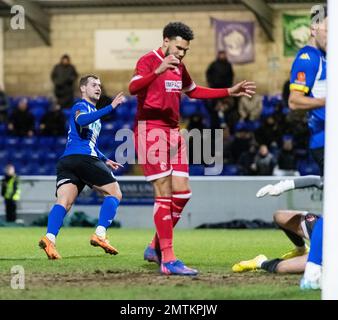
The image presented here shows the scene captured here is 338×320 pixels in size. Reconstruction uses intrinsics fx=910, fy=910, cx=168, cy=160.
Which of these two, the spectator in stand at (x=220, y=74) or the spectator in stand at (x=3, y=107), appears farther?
the spectator in stand at (x=3, y=107)

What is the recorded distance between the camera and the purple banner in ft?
78.4

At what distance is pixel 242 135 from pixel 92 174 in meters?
10.6

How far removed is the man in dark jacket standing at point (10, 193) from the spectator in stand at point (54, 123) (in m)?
3.52

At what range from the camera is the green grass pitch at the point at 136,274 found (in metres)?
6.36

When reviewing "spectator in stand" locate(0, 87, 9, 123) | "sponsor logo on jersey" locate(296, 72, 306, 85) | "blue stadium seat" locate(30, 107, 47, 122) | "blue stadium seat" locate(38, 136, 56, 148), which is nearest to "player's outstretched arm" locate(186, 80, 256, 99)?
"sponsor logo on jersey" locate(296, 72, 306, 85)

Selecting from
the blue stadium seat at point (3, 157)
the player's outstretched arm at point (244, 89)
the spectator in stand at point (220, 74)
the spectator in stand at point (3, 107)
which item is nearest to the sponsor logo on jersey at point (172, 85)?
the player's outstretched arm at point (244, 89)

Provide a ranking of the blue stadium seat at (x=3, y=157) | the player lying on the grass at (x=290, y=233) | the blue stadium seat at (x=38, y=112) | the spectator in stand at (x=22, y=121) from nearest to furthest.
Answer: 1. the player lying on the grass at (x=290, y=233)
2. the spectator in stand at (x=22, y=121)
3. the blue stadium seat at (x=3, y=157)
4. the blue stadium seat at (x=38, y=112)

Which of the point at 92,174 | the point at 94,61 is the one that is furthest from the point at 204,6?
the point at 92,174

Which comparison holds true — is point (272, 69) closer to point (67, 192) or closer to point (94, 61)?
point (94, 61)

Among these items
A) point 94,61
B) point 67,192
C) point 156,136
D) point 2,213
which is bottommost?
point 2,213

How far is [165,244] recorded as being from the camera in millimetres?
7844

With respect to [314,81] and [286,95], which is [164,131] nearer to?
[314,81]

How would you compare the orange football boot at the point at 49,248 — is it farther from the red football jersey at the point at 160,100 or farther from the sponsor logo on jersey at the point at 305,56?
the sponsor logo on jersey at the point at 305,56

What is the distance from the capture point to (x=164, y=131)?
822 cm
